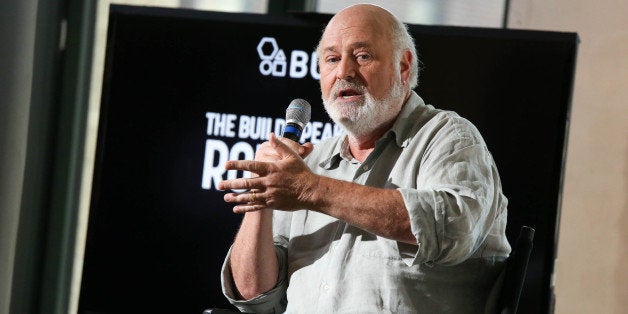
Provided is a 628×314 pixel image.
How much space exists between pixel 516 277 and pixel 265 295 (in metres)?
0.63

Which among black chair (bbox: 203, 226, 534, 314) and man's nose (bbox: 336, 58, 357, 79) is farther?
man's nose (bbox: 336, 58, 357, 79)

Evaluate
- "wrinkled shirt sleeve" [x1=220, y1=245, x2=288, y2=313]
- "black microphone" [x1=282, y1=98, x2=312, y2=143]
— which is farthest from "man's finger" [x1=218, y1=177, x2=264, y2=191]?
"wrinkled shirt sleeve" [x1=220, y1=245, x2=288, y2=313]

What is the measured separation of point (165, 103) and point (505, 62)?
1.28 metres

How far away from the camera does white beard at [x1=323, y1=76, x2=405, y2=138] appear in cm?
219

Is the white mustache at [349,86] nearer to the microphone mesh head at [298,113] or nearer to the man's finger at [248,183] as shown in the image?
the microphone mesh head at [298,113]

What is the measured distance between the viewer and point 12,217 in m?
3.97

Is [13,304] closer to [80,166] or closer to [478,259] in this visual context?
[80,166]

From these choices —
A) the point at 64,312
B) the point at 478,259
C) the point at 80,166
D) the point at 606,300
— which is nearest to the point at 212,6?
the point at 80,166

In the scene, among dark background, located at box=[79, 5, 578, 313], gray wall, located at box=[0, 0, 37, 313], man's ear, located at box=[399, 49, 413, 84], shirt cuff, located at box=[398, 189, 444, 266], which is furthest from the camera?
gray wall, located at box=[0, 0, 37, 313]

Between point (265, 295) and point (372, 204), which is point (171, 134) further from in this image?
point (372, 204)

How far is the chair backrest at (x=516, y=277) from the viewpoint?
1.89 meters

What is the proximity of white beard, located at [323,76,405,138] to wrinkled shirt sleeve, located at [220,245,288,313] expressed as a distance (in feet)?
1.21

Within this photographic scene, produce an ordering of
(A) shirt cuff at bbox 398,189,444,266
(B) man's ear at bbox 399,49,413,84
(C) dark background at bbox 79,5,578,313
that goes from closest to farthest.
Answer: (A) shirt cuff at bbox 398,189,444,266, (B) man's ear at bbox 399,49,413,84, (C) dark background at bbox 79,5,578,313

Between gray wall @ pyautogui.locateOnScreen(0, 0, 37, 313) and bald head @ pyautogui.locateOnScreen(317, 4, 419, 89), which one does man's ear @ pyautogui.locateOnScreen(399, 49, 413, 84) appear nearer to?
bald head @ pyautogui.locateOnScreen(317, 4, 419, 89)
